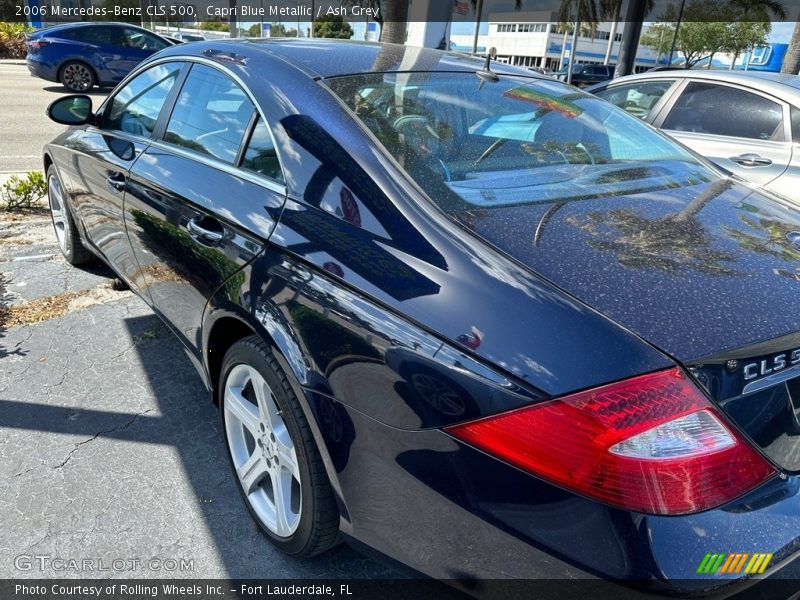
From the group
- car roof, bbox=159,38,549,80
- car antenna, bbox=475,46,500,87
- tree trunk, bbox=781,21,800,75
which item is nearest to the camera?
car roof, bbox=159,38,549,80

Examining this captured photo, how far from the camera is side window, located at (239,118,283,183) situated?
2.04 metres

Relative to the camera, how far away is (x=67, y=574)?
6.73ft

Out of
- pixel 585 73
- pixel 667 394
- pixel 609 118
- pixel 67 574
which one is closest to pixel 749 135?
pixel 609 118

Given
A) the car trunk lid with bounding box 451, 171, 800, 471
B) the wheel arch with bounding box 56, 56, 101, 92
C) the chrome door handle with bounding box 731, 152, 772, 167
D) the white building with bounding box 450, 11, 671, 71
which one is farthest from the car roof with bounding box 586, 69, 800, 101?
the white building with bounding box 450, 11, 671, 71

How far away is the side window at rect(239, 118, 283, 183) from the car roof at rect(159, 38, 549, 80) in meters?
0.26

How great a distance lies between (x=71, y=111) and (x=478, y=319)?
10.5 feet

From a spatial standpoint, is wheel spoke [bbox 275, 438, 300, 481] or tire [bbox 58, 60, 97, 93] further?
tire [bbox 58, 60, 97, 93]

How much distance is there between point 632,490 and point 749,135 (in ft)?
14.6

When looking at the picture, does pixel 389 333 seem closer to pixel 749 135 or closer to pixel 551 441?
pixel 551 441

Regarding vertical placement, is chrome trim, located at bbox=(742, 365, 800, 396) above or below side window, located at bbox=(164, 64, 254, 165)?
below

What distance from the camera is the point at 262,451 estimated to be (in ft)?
6.98

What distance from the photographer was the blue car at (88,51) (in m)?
13.6

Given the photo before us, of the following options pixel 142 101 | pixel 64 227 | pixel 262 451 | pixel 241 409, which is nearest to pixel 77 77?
pixel 64 227

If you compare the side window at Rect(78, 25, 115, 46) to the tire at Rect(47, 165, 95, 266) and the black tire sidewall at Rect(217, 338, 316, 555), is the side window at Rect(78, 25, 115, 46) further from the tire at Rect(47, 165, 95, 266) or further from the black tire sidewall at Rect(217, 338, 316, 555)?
the black tire sidewall at Rect(217, 338, 316, 555)
